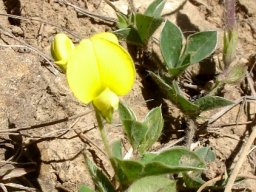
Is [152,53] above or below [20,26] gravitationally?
below

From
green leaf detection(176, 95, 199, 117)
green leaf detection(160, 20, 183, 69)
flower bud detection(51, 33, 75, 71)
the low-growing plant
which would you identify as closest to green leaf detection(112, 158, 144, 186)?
the low-growing plant

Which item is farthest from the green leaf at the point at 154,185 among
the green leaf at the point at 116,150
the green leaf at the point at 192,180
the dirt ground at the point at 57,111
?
the dirt ground at the point at 57,111

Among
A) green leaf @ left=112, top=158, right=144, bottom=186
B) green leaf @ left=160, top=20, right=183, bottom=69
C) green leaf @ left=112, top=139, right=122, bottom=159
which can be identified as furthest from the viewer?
green leaf @ left=160, top=20, right=183, bottom=69

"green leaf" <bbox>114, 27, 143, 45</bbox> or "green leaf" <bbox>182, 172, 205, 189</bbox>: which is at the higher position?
A: "green leaf" <bbox>114, 27, 143, 45</bbox>

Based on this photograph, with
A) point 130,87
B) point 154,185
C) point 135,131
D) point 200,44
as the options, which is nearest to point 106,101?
point 130,87

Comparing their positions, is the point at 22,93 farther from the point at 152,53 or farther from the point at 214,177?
the point at 214,177

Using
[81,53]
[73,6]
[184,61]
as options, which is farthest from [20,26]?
[81,53]

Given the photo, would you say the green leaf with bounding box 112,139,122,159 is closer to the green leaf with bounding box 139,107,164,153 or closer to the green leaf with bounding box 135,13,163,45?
the green leaf with bounding box 139,107,164,153
